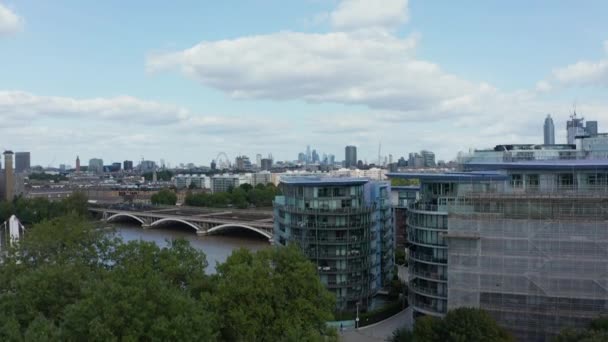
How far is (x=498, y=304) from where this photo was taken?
76.0 feet

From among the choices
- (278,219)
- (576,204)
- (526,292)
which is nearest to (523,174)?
(576,204)

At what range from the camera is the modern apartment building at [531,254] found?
21844 millimetres

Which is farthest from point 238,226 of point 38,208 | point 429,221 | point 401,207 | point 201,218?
point 429,221

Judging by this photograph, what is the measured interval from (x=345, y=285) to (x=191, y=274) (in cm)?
1073

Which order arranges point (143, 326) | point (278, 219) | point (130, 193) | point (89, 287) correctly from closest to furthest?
point (143, 326), point (89, 287), point (278, 219), point (130, 193)

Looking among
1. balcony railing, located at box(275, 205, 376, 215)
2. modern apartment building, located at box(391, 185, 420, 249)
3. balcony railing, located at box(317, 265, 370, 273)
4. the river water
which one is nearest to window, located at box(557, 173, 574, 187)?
balcony railing, located at box(275, 205, 376, 215)

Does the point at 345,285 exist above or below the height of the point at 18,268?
below

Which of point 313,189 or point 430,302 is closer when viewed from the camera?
point 430,302

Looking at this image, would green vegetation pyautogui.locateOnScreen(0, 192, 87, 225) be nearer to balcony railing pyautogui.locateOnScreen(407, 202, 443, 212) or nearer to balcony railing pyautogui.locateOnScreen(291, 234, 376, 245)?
balcony railing pyautogui.locateOnScreen(291, 234, 376, 245)

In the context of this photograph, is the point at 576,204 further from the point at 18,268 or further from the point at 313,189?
the point at 18,268

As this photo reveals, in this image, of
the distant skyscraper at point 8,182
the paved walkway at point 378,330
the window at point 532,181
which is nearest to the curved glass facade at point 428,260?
the paved walkway at point 378,330

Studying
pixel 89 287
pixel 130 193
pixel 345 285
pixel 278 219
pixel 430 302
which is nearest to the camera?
pixel 89 287

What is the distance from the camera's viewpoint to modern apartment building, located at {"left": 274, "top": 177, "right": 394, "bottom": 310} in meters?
30.2

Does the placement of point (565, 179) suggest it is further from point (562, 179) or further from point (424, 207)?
point (424, 207)
